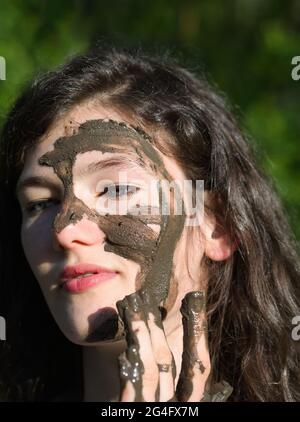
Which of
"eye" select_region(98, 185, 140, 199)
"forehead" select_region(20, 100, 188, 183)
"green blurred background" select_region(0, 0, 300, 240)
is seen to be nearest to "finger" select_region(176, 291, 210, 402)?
"eye" select_region(98, 185, 140, 199)

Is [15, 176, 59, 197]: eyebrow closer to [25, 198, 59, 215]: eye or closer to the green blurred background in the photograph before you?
[25, 198, 59, 215]: eye

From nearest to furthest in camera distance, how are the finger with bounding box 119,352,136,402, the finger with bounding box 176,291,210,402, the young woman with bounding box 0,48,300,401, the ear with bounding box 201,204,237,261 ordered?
the finger with bounding box 119,352,136,402
the finger with bounding box 176,291,210,402
the young woman with bounding box 0,48,300,401
the ear with bounding box 201,204,237,261

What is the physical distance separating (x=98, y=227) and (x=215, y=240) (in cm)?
46

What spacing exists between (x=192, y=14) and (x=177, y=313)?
325cm

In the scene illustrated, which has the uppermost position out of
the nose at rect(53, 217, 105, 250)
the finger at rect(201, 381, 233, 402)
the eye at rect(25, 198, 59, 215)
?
the eye at rect(25, 198, 59, 215)

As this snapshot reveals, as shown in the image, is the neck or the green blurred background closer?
the neck

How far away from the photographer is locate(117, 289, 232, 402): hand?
7.16ft

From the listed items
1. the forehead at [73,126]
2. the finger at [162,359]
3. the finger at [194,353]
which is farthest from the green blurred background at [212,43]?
the finger at [162,359]

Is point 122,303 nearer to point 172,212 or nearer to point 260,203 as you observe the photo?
point 172,212

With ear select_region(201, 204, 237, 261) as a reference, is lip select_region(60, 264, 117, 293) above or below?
below

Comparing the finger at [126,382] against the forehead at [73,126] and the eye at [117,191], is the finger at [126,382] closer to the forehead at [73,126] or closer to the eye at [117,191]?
the eye at [117,191]

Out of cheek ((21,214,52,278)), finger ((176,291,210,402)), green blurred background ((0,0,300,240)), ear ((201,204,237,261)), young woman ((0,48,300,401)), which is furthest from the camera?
green blurred background ((0,0,300,240))
